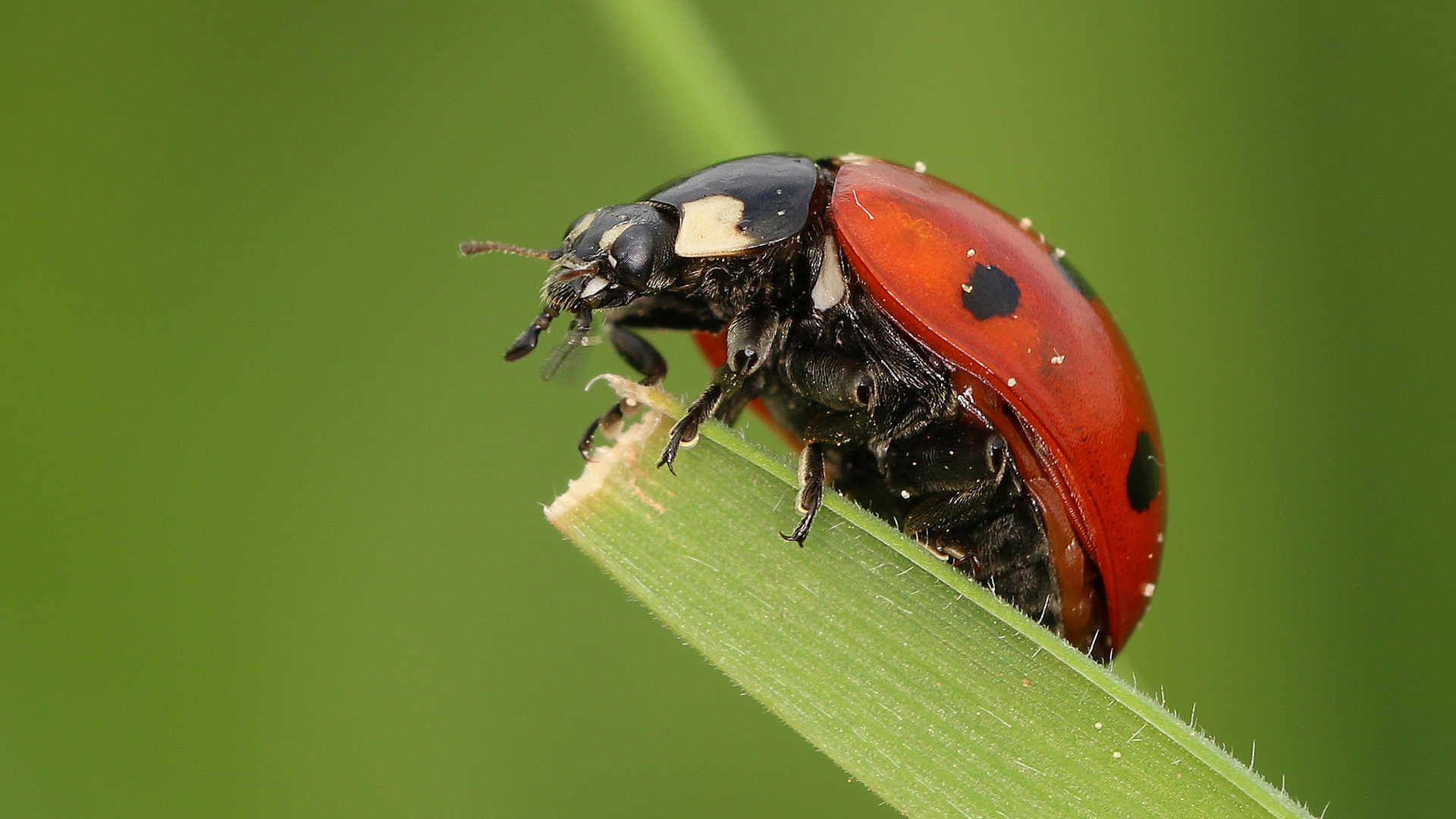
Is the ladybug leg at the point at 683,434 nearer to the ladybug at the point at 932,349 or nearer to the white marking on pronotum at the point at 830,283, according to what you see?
the ladybug at the point at 932,349

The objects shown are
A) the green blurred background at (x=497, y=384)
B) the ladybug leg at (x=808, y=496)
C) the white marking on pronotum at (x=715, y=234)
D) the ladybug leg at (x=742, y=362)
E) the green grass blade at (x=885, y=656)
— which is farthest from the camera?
the green blurred background at (x=497, y=384)

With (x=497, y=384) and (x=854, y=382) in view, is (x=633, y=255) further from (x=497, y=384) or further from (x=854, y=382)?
(x=497, y=384)

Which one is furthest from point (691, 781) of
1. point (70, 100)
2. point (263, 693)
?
point (70, 100)

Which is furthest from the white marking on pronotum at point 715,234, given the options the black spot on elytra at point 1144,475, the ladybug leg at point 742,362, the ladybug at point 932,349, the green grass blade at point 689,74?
the black spot on elytra at point 1144,475

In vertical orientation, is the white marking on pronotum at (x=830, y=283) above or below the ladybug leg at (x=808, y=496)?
above

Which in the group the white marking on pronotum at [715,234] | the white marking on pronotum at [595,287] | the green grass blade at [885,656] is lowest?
the green grass blade at [885,656]

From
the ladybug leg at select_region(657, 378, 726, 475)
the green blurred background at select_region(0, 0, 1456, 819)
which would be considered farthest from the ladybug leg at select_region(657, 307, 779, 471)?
the green blurred background at select_region(0, 0, 1456, 819)
